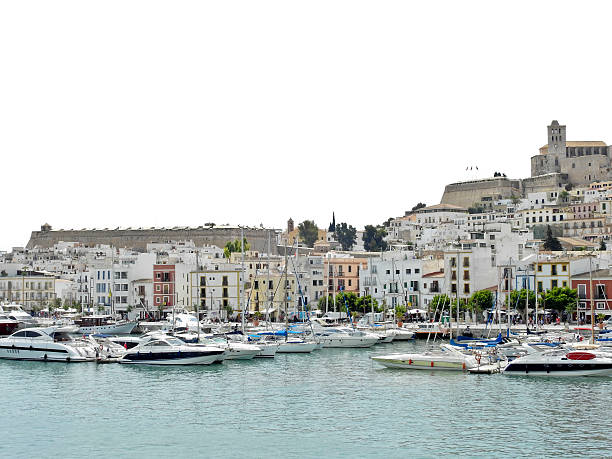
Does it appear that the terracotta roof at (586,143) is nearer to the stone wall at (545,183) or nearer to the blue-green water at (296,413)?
the stone wall at (545,183)

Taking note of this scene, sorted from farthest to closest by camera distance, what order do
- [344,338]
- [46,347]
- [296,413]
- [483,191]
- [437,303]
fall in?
1. [483,191]
2. [437,303]
3. [344,338]
4. [46,347]
5. [296,413]

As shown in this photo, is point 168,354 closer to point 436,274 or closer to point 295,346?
point 295,346

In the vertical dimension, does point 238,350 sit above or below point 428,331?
above

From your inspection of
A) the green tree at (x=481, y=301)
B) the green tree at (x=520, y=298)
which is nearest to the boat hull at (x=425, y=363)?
the green tree at (x=520, y=298)

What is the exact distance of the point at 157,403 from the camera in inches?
1455

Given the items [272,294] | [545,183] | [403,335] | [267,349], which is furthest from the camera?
[545,183]

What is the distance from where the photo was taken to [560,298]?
70562mm

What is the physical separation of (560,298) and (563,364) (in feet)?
95.7

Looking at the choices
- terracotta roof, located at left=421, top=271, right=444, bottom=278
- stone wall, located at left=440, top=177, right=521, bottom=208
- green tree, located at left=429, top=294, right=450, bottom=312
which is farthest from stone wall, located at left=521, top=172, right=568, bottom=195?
green tree, located at left=429, top=294, right=450, bottom=312

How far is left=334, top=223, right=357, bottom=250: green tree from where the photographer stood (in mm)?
156375

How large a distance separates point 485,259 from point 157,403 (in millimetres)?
47600

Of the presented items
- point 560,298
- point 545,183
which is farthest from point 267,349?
point 545,183

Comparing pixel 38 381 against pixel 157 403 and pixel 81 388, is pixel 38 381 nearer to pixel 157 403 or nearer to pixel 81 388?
pixel 81 388

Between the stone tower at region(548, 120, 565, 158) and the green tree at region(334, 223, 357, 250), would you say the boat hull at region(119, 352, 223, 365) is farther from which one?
the stone tower at region(548, 120, 565, 158)
